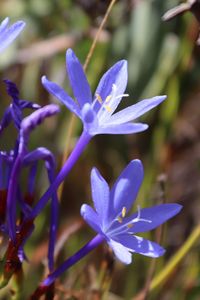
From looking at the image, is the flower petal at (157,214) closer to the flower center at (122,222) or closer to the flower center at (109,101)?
the flower center at (122,222)

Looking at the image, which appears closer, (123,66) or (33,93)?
(123,66)

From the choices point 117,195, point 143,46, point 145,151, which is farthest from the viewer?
point 145,151

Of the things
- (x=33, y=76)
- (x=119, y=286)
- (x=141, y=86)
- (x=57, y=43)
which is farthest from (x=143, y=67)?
(x=119, y=286)

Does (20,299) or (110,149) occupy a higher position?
(20,299)

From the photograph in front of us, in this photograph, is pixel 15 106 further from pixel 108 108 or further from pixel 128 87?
pixel 128 87

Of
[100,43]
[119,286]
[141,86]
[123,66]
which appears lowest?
[119,286]

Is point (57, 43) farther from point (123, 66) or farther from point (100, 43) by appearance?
point (123, 66)

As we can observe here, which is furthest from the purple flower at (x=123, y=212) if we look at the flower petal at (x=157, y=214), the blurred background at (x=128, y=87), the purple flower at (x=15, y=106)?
the blurred background at (x=128, y=87)
